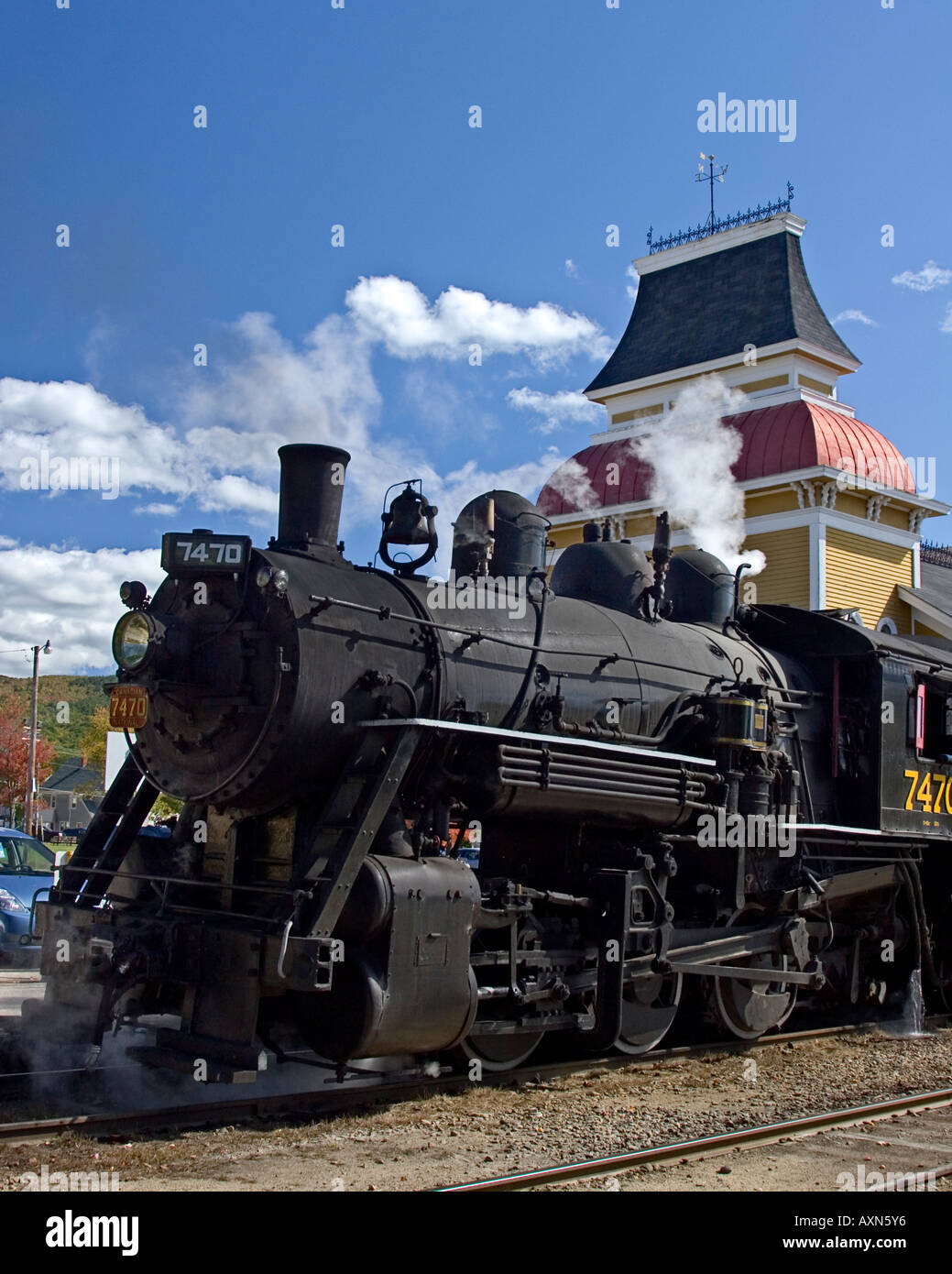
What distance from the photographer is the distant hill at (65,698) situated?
95.5 meters

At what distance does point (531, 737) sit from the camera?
7621mm

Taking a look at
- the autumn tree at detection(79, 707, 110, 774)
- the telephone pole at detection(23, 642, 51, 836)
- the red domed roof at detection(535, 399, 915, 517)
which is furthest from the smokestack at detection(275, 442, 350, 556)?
the autumn tree at detection(79, 707, 110, 774)

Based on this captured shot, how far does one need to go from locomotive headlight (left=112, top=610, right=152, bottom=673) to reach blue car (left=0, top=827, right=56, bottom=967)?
21.7ft

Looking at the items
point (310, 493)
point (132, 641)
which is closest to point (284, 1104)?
point (132, 641)

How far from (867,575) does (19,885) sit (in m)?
16.2

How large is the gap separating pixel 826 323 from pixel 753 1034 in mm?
20598

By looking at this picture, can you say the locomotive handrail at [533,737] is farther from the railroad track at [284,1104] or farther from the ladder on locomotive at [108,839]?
the railroad track at [284,1104]

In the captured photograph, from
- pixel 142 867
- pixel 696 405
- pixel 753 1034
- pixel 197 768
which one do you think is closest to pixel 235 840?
pixel 197 768

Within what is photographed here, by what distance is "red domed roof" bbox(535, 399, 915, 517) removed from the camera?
22266 millimetres

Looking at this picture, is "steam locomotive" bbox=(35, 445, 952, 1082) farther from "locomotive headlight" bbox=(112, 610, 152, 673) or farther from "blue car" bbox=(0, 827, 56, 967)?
"blue car" bbox=(0, 827, 56, 967)

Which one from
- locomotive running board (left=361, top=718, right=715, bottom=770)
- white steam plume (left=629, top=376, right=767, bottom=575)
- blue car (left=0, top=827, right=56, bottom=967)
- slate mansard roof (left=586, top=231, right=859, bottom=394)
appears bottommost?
blue car (left=0, top=827, right=56, bottom=967)

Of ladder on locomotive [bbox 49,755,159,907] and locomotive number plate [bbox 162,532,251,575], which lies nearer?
locomotive number plate [bbox 162,532,251,575]

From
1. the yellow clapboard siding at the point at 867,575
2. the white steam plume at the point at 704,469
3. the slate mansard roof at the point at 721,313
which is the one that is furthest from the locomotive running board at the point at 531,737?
the slate mansard roof at the point at 721,313
